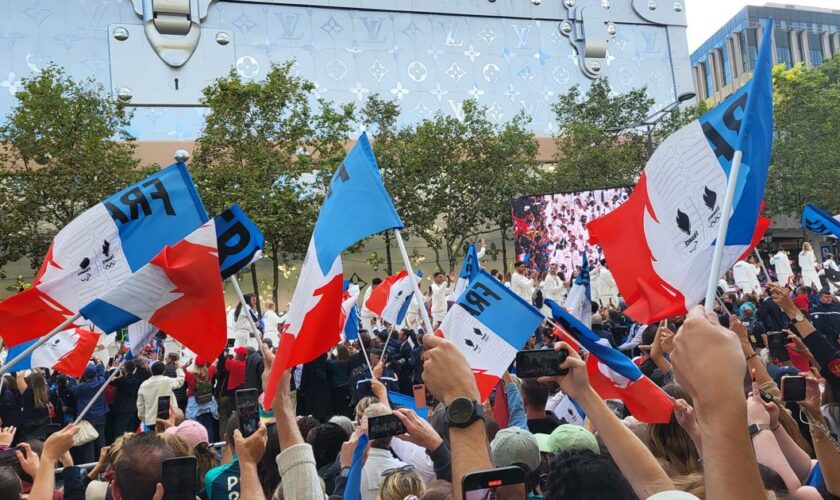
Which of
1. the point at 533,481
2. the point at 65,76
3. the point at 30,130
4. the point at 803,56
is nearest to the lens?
the point at 533,481

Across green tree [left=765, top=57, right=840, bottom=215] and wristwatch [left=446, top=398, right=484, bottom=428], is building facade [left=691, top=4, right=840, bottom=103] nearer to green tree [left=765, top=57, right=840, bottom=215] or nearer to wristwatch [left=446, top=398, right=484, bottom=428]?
green tree [left=765, top=57, right=840, bottom=215]

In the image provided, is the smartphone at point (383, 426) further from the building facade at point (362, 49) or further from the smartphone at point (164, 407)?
the building facade at point (362, 49)

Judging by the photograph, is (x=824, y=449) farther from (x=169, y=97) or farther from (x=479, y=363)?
(x=169, y=97)

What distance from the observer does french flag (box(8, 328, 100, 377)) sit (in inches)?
346

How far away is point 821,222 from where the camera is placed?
823 centimetres

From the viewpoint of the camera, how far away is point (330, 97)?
37.2 meters

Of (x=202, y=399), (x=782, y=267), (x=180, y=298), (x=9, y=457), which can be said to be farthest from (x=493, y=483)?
(x=782, y=267)

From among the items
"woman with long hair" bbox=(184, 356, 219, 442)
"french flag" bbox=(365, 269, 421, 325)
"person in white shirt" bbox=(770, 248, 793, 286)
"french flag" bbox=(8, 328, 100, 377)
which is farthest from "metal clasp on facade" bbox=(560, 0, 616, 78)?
"french flag" bbox=(8, 328, 100, 377)

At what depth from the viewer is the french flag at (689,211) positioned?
4027 mm

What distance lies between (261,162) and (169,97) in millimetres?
10097

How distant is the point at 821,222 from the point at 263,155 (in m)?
21.6

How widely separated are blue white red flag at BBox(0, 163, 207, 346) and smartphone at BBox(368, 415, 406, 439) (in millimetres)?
2921

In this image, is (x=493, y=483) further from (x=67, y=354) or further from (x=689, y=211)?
(x=67, y=354)

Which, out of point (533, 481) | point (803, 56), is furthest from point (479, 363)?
point (803, 56)
